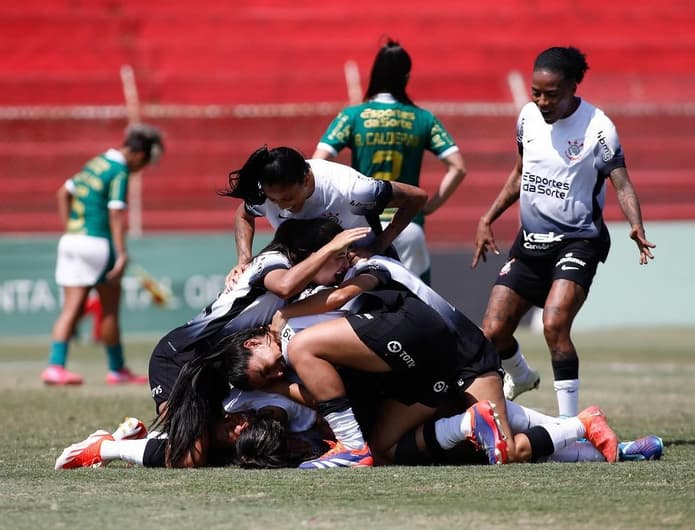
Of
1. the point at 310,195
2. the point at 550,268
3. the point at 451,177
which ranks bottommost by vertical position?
the point at 550,268

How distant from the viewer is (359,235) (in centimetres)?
608

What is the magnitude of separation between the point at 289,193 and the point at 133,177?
13.3 m

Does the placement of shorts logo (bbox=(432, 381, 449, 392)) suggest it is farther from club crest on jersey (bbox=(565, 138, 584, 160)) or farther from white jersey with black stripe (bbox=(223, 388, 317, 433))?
club crest on jersey (bbox=(565, 138, 584, 160))

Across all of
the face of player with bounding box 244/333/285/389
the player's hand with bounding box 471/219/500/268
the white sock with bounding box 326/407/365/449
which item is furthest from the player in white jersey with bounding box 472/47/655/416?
the face of player with bounding box 244/333/285/389

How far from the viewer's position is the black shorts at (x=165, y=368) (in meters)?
6.61

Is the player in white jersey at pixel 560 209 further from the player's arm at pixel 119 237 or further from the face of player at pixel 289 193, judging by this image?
the player's arm at pixel 119 237

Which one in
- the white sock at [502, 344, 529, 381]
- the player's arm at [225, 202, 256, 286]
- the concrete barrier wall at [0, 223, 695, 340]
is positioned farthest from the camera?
the concrete barrier wall at [0, 223, 695, 340]

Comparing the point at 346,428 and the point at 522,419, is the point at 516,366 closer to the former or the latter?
the point at 522,419

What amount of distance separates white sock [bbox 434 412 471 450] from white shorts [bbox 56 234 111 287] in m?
6.30

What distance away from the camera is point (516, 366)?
7.98m

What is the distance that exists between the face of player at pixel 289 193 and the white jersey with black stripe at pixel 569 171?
151cm

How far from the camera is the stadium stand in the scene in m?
20.1

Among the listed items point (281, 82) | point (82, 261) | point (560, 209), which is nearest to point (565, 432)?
point (560, 209)

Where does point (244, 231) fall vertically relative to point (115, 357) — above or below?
above
